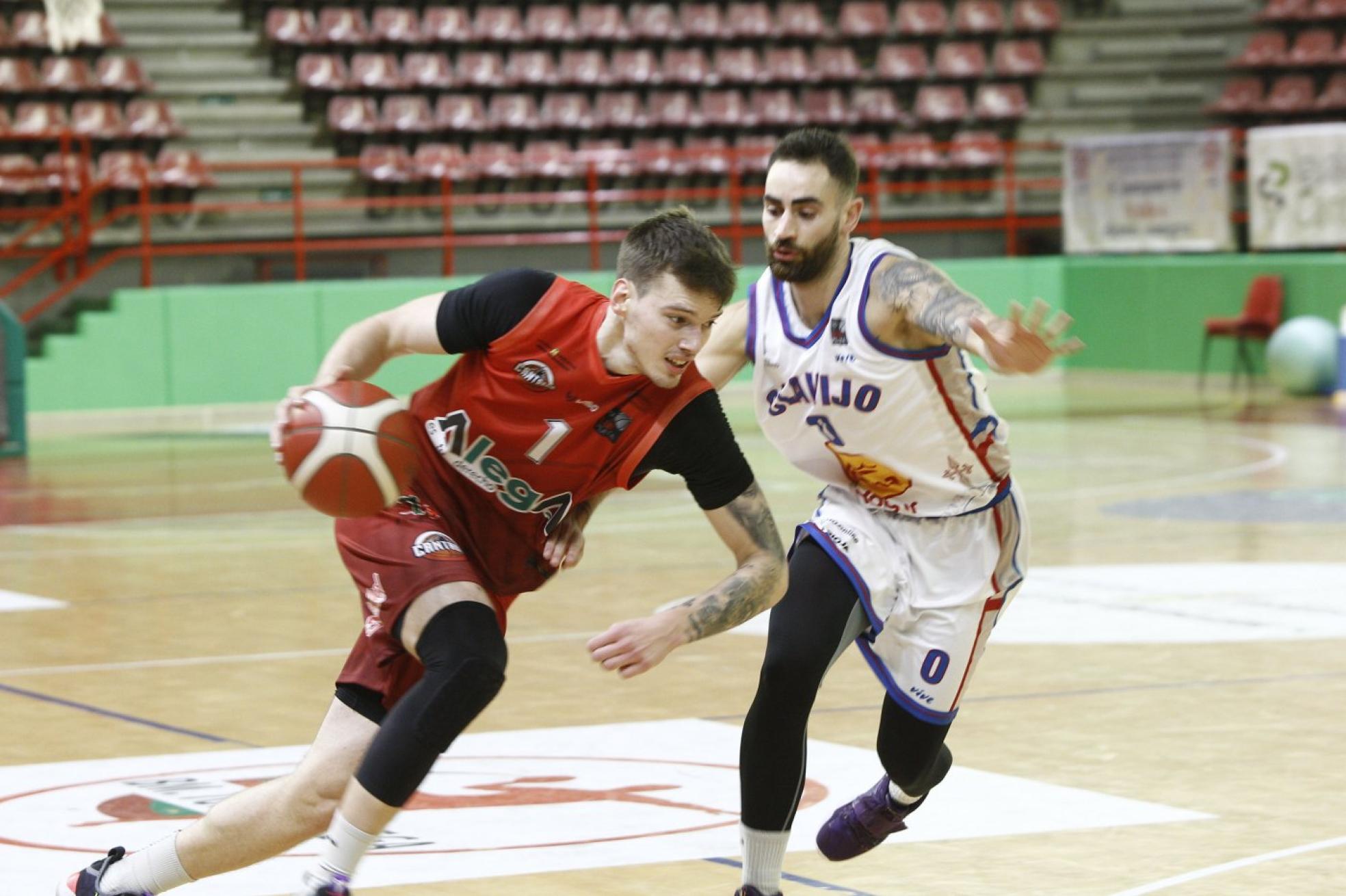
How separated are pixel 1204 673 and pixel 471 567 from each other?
12.7 ft

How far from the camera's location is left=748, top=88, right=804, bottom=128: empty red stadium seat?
74.0 feet

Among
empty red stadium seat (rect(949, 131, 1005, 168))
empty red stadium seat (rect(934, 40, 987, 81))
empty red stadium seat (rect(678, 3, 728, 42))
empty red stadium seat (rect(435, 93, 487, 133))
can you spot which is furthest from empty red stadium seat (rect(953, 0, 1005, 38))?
empty red stadium seat (rect(435, 93, 487, 133))

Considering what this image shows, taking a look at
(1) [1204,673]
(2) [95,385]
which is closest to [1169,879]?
(1) [1204,673]

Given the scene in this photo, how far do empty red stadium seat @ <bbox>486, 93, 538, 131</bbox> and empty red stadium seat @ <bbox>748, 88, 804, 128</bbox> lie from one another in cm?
244

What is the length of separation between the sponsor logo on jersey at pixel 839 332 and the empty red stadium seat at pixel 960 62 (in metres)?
19.3

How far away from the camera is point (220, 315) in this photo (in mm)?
18359

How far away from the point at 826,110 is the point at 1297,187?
552 cm

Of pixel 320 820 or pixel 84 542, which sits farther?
pixel 84 542

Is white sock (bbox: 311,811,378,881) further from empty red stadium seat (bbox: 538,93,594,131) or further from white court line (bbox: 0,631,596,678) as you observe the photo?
empty red stadium seat (bbox: 538,93,594,131)

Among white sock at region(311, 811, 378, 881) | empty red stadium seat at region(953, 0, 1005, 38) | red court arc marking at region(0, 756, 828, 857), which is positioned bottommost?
red court arc marking at region(0, 756, 828, 857)

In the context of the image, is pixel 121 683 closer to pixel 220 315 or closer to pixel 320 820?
pixel 320 820

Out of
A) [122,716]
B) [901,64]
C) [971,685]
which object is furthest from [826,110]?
[122,716]

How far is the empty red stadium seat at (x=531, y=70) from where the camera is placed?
2189 cm

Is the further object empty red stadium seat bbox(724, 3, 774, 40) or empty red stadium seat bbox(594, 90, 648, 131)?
empty red stadium seat bbox(724, 3, 774, 40)
